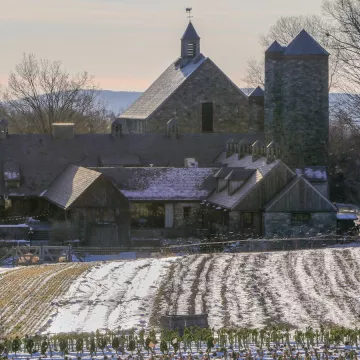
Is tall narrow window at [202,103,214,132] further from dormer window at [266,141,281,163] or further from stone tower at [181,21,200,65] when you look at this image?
dormer window at [266,141,281,163]

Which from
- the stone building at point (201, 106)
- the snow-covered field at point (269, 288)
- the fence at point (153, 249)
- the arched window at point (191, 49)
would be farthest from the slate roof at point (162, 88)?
the snow-covered field at point (269, 288)

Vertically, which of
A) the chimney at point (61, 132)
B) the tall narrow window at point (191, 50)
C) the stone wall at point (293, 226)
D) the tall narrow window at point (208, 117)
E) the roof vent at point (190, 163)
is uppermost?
the tall narrow window at point (191, 50)

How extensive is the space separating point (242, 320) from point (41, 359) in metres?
8.31

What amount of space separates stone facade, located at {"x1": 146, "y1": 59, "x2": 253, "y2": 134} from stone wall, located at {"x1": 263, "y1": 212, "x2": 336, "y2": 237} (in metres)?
21.0

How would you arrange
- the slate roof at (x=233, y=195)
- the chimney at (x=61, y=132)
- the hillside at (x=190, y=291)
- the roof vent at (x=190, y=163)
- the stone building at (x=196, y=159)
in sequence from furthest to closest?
1. the chimney at (x=61, y=132)
2. the roof vent at (x=190, y=163)
3. the slate roof at (x=233, y=195)
4. the stone building at (x=196, y=159)
5. the hillside at (x=190, y=291)

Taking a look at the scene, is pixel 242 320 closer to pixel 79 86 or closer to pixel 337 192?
pixel 337 192

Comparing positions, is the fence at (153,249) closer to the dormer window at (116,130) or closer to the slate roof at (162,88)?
the dormer window at (116,130)

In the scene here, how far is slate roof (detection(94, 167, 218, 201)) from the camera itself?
5703 cm

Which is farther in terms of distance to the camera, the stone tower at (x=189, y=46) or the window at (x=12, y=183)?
the stone tower at (x=189, y=46)

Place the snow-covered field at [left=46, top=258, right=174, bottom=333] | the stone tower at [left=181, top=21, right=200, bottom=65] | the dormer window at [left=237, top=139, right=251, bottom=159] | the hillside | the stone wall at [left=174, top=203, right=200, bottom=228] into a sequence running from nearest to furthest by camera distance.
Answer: the snow-covered field at [left=46, top=258, right=174, bottom=333] < the hillside < the stone wall at [left=174, top=203, right=200, bottom=228] < the dormer window at [left=237, top=139, right=251, bottom=159] < the stone tower at [left=181, top=21, right=200, bottom=65]

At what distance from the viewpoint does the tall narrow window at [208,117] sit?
2926 inches

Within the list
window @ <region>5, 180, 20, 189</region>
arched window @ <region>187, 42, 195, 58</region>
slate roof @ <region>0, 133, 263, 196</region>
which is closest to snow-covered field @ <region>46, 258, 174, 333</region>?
window @ <region>5, 180, 20, 189</region>

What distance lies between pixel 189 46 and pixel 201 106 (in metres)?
6.70

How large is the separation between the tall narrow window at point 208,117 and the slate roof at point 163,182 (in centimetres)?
1516
